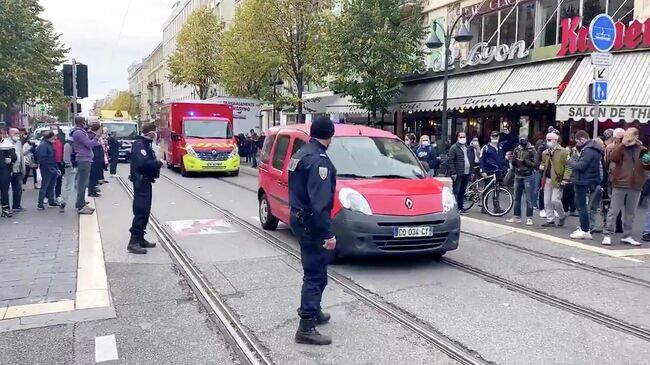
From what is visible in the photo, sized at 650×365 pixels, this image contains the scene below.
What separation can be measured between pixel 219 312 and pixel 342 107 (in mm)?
23288

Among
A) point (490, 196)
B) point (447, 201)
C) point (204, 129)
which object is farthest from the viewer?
point (204, 129)

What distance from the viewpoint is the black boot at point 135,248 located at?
338 inches

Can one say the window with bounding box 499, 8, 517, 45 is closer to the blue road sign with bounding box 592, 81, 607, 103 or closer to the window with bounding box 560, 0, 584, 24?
the window with bounding box 560, 0, 584, 24

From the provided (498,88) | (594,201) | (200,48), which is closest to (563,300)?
(594,201)

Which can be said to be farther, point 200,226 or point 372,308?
point 200,226

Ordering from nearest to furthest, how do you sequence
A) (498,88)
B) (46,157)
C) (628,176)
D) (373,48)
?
1. (628,176)
2. (46,157)
3. (498,88)
4. (373,48)

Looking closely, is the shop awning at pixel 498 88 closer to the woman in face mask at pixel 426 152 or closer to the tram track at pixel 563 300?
the woman in face mask at pixel 426 152

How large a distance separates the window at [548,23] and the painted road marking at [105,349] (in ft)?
56.5

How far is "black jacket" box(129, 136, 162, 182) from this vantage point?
847 centimetres

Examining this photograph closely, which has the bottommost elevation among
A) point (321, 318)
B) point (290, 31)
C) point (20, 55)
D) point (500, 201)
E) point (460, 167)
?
point (321, 318)

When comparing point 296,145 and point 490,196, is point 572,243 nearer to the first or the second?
point 490,196

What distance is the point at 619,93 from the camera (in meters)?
14.3

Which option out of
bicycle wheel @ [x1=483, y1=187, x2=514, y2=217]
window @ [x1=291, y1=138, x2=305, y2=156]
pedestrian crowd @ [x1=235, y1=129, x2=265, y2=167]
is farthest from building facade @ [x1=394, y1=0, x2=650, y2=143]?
pedestrian crowd @ [x1=235, y1=129, x2=265, y2=167]

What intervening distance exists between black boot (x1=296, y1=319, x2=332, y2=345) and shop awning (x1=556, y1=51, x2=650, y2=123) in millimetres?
10605
